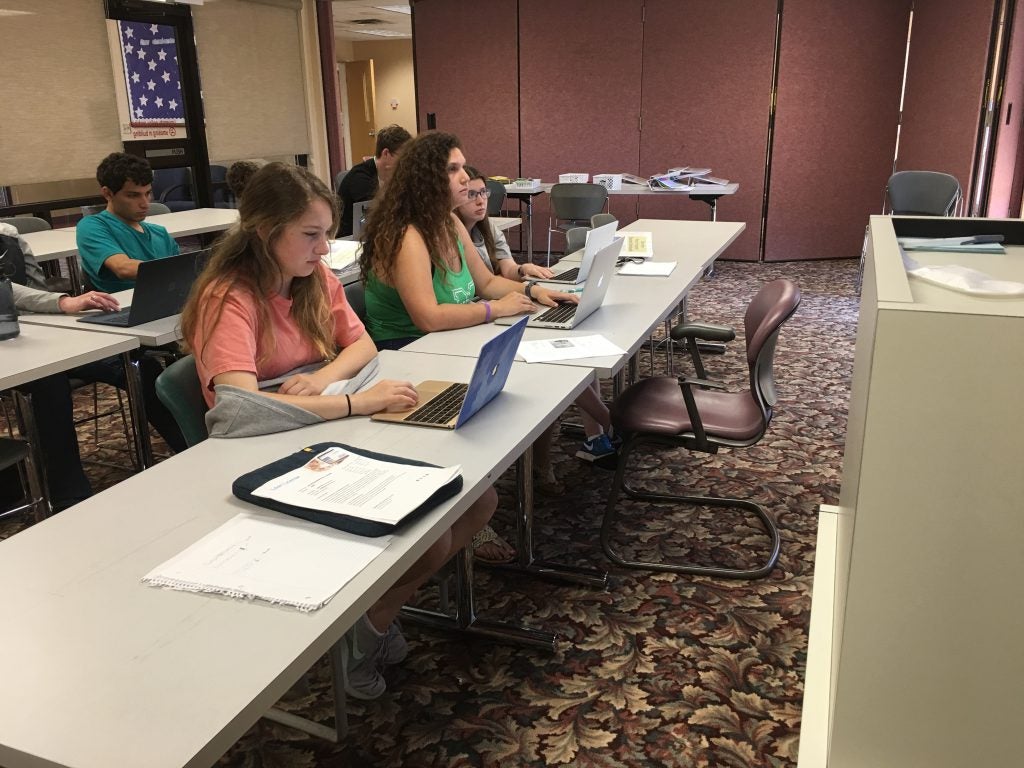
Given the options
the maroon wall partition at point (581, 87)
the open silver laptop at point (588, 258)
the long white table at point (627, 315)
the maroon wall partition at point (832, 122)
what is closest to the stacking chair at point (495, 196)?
the maroon wall partition at point (581, 87)

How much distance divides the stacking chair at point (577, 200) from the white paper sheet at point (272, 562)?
5487mm

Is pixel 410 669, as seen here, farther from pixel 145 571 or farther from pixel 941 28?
pixel 941 28

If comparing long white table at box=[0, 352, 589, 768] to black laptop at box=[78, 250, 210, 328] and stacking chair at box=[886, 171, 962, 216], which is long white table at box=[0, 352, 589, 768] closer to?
black laptop at box=[78, 250, 210, 328]

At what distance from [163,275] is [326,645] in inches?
83.0

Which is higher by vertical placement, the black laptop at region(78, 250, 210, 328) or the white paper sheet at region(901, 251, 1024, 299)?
the white paper sheet at region(901, 251, 1024, 299)

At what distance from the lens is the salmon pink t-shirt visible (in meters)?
1.88

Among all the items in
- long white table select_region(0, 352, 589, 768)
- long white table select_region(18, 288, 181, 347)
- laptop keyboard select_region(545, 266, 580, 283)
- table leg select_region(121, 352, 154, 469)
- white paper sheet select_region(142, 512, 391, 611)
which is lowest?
table leg select_region(121, 352, 154, 469)

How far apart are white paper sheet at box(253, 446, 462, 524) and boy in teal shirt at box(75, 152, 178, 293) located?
2.27 meters

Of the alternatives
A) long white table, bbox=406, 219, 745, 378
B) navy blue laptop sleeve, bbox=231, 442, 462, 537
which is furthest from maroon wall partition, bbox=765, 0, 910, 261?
navy blue laptop sleeve, bbox=231, 442, 462, 537

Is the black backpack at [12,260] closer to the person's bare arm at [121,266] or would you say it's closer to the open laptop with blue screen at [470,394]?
the person's bare arm at [121,266]

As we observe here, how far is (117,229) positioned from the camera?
348cm

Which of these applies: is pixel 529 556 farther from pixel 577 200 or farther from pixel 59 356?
pixel 577 200

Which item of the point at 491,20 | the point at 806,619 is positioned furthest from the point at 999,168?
the point at 806,619

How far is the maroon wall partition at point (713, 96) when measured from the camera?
738 cm
